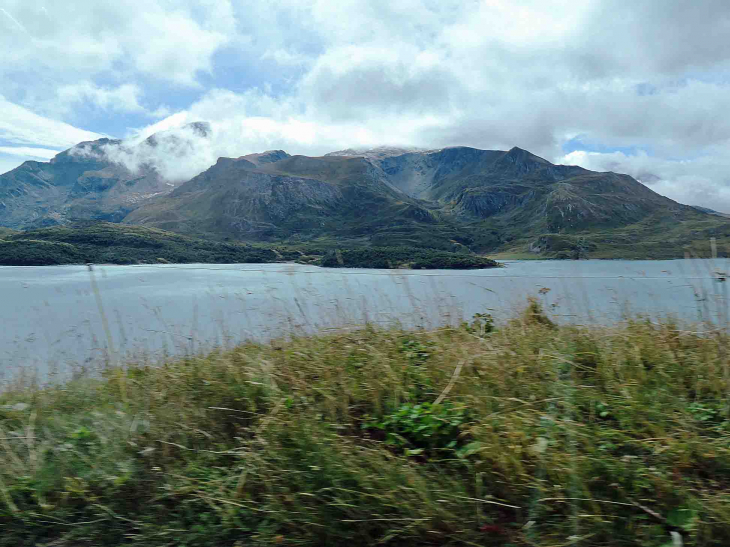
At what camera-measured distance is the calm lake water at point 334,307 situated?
534cm

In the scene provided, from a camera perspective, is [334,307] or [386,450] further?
[334,307]

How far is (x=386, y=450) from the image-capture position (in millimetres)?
2947

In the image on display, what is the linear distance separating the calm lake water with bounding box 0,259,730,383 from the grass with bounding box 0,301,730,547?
42.8 inches

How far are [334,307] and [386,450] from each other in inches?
117

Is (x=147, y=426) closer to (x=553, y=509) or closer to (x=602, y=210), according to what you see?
(x=553, y=509)

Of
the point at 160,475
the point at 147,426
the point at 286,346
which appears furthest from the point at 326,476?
the point at 286,346

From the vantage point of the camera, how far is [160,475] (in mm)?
2869

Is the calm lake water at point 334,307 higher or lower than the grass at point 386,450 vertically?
higher

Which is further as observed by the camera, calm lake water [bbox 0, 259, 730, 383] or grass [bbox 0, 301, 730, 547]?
calm lake water [bbox 0, 259, 730, 383]

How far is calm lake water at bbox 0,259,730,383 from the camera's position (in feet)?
17.5

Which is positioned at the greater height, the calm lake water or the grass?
the calm lake water

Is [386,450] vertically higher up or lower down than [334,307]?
lower down

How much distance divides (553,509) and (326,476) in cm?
130

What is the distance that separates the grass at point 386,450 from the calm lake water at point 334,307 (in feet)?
3.56
